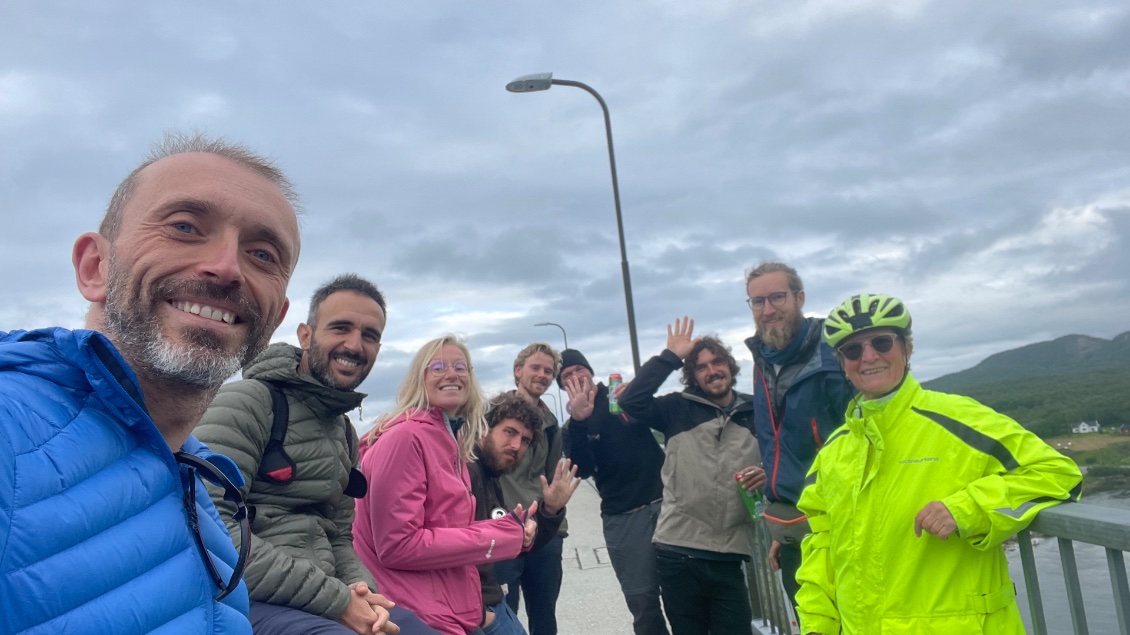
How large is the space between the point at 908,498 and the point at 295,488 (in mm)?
2043

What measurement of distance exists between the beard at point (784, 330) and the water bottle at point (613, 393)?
4.61 feet

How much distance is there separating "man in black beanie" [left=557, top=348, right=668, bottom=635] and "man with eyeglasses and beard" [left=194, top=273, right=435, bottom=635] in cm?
255

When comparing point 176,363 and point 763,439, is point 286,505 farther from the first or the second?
point 763,439

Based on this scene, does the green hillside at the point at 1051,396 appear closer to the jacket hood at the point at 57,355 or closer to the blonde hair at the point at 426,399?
the blonde hair at the point at 426,399

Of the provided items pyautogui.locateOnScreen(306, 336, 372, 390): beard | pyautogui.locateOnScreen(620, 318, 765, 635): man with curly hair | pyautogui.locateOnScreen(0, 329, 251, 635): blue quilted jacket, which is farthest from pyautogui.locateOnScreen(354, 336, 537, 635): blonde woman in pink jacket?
Result: pyautogui.locateOnScreen(0, 329, 251, 635): blue quilted jacket

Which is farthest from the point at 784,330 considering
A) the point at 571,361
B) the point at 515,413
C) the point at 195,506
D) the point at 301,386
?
the point at 195,506

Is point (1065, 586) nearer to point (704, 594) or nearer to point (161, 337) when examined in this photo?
point (704, 594)

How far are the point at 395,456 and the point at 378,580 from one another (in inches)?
20.0

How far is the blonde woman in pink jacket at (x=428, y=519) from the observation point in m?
2.88

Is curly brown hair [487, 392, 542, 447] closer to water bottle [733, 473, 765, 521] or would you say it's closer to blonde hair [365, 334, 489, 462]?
blonde hair [365, 334, 489, 462]

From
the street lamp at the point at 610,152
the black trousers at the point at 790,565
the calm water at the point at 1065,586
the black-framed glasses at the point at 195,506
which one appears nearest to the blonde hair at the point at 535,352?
the black trousers at the point at 790,565

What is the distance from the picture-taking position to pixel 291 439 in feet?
7.82

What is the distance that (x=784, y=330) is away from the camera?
3.82m

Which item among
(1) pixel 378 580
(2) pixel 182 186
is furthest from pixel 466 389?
(2) pixel 182 186
